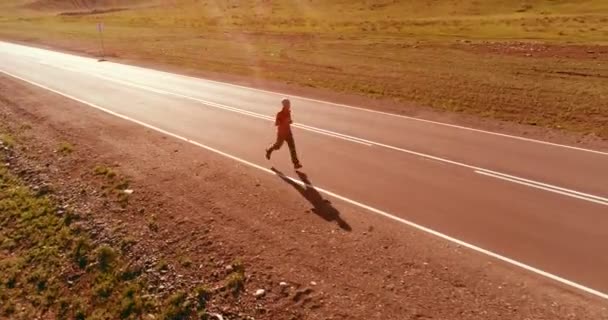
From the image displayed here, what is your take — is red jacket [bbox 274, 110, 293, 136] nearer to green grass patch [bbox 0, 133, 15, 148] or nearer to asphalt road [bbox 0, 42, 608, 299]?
asphalt road [bbox 0, 42, 608, 299]

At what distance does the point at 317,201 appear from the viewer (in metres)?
11.1

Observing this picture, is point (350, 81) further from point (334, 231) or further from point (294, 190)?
point (334, 231)

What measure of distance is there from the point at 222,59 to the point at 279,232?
2599 centimetres

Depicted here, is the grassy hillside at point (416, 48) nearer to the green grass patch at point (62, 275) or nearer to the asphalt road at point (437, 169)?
the asphalt road at point (437, 169)

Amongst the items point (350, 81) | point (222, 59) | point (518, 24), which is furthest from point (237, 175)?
point (518, 24)

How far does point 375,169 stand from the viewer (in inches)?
504

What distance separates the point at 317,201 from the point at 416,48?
83.3ft

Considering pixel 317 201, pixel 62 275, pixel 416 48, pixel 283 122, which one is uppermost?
pixel 283 122

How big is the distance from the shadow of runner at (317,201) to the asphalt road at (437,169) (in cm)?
26

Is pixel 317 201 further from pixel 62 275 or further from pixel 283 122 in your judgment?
pixel 62 275

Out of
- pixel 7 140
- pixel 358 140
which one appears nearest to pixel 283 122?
pixel 358 140

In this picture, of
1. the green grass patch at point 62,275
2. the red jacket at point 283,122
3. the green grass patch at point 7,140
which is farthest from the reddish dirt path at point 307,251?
the green grass patch at point 7,140

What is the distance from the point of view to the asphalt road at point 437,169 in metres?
9.08

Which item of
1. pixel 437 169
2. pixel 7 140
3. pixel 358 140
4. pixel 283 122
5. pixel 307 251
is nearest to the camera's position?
pixel 307 251
